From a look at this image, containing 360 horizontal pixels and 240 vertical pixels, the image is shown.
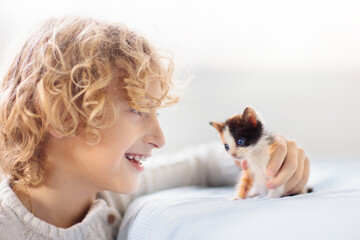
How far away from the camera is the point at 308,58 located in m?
1.35

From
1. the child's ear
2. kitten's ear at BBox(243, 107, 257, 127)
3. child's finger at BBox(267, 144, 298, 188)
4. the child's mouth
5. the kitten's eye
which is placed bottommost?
the child's mouth

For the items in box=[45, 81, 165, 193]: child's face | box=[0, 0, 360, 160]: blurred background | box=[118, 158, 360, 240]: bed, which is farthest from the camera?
box=[0, 0, 360, 160]: blurred background

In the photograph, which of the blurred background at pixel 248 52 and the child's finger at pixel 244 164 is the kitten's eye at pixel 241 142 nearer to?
the child's finger at pixel 244 164

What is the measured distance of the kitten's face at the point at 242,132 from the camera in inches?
25.9

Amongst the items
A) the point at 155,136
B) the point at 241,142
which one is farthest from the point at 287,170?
the point at 155,136

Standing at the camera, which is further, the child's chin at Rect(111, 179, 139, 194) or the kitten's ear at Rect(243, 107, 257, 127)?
the child's chin at Rect(111, 179, 139, 194)

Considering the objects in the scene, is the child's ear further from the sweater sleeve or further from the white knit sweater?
the sweater sleeve

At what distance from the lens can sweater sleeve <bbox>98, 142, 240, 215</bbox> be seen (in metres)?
1.13

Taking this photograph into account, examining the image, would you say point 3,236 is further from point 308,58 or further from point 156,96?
point 308,58

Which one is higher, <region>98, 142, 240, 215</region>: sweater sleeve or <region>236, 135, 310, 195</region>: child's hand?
<region>236, 135, 310, 195</region>: child's hand

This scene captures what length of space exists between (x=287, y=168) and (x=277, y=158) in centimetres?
3

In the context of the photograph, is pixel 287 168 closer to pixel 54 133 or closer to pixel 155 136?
pixel 155 136

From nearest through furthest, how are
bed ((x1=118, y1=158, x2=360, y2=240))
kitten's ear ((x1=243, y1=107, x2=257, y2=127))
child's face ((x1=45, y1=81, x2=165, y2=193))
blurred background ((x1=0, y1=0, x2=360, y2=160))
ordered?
bed ((x1=118, y1=158, x2=360, y2=240)) → kitten's ear ((x1=243, y1=107, x2=257, y2=127)) → child's face ((x1=45, y1=81, x2=165, y2=193)) → blurred background ((x1=0, y1=0, x2=360, y2=160))

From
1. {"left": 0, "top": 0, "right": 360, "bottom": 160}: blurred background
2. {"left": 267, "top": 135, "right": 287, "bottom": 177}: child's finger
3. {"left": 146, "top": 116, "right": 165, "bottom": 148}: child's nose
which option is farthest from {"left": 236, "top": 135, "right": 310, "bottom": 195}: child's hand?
{"left": 0, "top": 0, "right": 360, "bottom": 160}: blurred background
